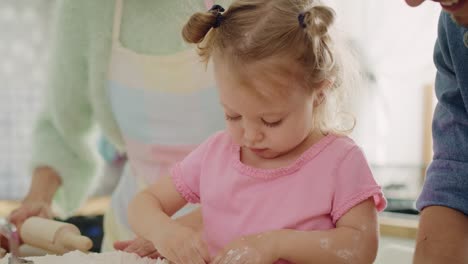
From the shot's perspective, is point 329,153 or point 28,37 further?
point 28,37

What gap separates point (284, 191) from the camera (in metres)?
0.79

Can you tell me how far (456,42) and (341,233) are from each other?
11.7 inches

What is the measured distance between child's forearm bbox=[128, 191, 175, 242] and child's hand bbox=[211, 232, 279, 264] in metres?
0.13

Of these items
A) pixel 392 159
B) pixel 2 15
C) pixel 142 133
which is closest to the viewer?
pixel 142 133

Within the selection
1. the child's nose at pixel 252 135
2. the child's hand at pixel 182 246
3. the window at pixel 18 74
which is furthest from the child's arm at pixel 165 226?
the window at pixel 18 74

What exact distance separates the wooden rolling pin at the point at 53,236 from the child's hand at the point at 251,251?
0.26 meters

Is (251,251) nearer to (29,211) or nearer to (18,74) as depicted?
(29,211)

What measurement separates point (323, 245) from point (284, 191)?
0.29 ft

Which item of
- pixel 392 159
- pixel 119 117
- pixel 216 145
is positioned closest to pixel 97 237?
pixel 119 117

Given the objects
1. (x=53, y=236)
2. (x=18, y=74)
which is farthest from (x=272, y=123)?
(x=18, y=74)

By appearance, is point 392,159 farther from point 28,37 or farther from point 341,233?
point 341,233

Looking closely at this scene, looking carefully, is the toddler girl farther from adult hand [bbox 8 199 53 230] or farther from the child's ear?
adult hand [bbox 8 199 53 230]

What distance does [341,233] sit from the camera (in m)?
0.73

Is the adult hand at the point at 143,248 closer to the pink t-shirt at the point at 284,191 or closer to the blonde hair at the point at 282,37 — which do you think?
the pink t-shirt at the point at 284,191
